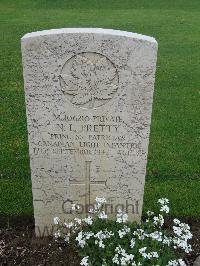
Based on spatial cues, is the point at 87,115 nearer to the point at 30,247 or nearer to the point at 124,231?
the point at 124,231

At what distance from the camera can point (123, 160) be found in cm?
462

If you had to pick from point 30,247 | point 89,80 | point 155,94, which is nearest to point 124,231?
point 30,247

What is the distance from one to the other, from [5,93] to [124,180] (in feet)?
16.4

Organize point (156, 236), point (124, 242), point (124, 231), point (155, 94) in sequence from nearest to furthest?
point (156, 236) < point (124, 242) < point (124, 231) < point (155, 94)

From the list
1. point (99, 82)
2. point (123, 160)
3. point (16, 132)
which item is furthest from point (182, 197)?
point (16, 132)

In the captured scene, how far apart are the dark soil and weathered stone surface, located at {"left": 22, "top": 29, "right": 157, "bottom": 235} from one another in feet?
0.73

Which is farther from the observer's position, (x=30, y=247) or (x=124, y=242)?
(x=30, y=247)

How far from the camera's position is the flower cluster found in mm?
4089

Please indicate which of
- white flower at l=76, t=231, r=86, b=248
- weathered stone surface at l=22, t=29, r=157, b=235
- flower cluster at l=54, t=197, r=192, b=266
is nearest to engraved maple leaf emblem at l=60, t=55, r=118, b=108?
→ weathered stone surface at l=22, t=29, r=157, b=235

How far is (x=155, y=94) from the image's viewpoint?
9320 millimetres

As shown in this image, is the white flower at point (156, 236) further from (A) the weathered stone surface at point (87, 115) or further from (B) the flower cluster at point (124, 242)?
(A) the weathered stone surface at point (87, 115)

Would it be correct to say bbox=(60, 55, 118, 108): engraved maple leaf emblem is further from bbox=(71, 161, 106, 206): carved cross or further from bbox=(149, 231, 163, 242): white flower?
bbox=(149, 231, 163, 242): white flower

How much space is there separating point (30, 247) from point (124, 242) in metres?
1.08

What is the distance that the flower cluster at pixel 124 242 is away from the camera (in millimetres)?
4089
